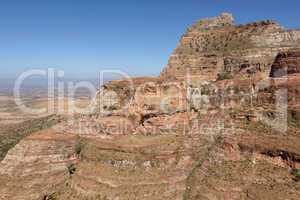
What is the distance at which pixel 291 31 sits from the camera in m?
46.9

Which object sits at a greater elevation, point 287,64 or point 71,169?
point 287,64

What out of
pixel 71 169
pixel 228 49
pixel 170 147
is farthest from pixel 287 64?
pixel 71 169

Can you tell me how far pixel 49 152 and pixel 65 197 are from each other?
595 centimetres

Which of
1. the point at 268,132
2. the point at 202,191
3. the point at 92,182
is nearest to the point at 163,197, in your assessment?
the point at 202,191

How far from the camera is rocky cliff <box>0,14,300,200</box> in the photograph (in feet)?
71.5

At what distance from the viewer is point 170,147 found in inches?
976

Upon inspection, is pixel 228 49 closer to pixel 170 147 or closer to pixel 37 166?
pixel 170 147

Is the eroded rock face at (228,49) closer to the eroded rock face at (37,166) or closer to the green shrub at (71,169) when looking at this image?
the eroded rock face at (37,166)

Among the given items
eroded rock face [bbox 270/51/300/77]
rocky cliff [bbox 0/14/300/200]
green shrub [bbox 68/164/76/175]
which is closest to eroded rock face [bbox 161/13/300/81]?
eroded rock face [bbox 270/51/300/77]

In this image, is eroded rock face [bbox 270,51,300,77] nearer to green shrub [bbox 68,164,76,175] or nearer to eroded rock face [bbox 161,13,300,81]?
eroded rock face [bbox 161,13,300,81]

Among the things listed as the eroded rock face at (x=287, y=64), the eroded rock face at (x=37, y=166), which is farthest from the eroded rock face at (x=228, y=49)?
the eroded rock face at (x=37, y=166)

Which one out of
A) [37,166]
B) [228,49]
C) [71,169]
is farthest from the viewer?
[228,49]

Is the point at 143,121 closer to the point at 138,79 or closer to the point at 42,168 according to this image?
the point at 138,79

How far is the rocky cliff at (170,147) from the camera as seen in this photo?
21.8 m
